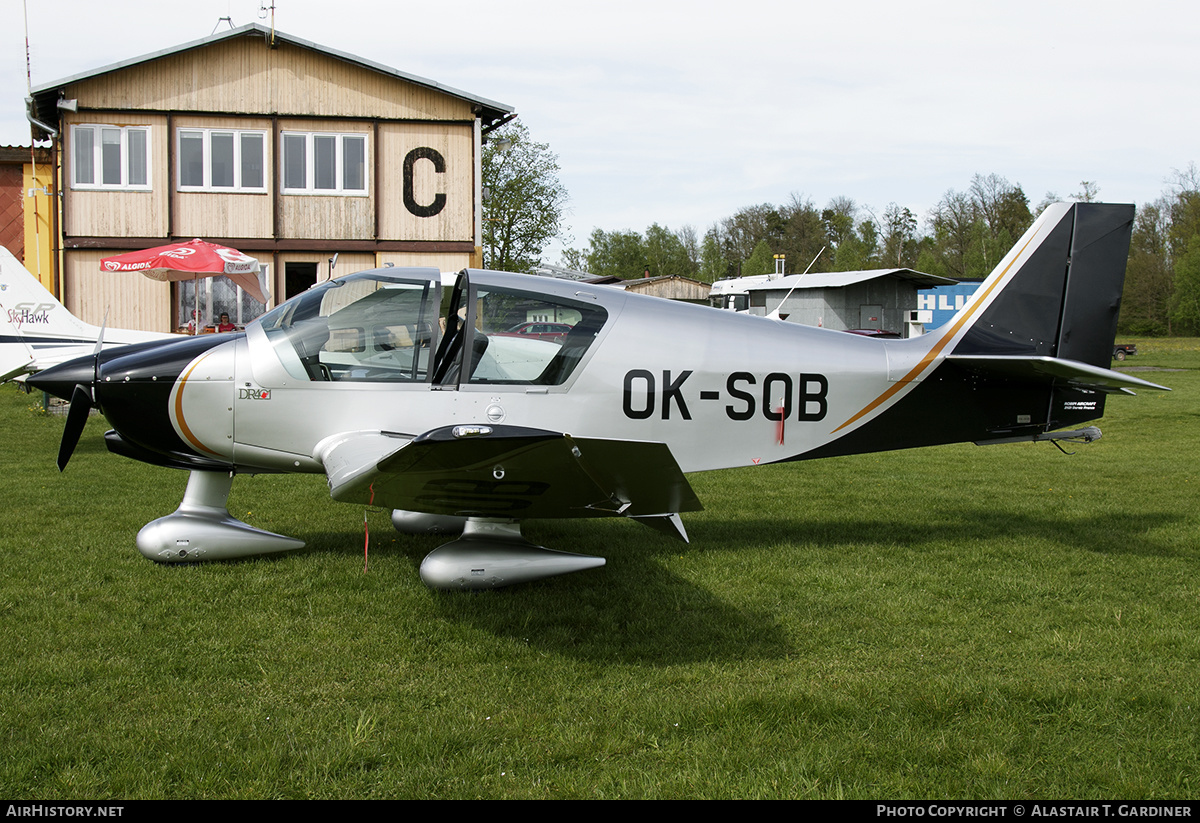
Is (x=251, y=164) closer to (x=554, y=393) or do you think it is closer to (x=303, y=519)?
(x=303, y=519)

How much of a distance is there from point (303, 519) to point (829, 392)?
4558 mm

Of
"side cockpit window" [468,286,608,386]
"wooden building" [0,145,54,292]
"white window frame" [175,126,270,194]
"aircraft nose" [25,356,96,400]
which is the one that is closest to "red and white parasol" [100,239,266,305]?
"white window frame" [175,126,270,194]

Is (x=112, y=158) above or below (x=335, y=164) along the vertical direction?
below

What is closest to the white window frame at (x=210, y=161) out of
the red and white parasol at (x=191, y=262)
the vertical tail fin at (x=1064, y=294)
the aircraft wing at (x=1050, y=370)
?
the red and white parasol at (x=191, y=262)

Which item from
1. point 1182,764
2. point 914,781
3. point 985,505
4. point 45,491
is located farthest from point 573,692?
point 45,491

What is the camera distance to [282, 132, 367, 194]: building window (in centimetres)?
1905

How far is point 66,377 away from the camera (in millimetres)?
5887

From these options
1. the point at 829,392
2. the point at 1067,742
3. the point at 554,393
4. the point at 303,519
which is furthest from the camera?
the point at 303,519

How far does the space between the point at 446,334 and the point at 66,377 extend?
2.53 meters

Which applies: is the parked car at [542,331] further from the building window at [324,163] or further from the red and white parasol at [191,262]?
the building window at [324,163]

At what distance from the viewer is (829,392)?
20.7 ft

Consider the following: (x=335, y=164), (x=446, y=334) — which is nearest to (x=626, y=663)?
(x=446, y=334)

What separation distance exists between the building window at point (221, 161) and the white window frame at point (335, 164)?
42cm

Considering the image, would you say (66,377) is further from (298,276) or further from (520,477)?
(298,276)
